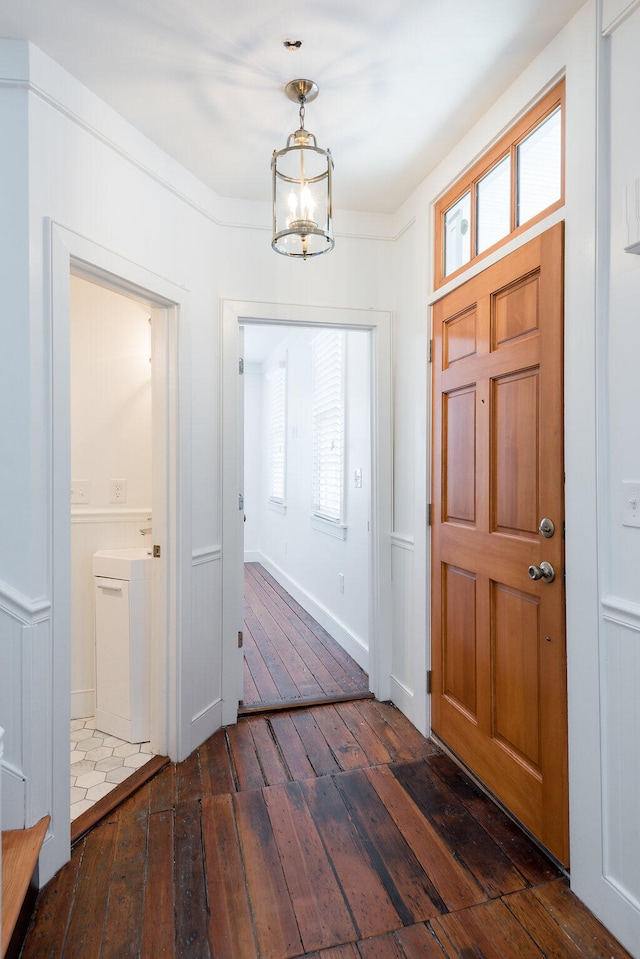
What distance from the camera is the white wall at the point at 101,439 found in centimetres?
271

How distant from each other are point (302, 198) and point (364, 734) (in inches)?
89.9

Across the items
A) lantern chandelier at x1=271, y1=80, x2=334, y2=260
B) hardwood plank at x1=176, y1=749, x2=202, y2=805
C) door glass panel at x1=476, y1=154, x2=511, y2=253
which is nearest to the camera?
lantern chandelier at x1=271, y1=80, x2=334, y2=260

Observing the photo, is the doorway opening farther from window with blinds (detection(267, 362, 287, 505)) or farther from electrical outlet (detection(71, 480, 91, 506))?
electrical outlet (detection(71, 480, 91, 506))

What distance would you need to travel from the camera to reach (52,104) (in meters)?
1.72

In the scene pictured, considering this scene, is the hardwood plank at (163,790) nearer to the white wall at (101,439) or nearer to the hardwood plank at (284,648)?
the white wall at (101,439)

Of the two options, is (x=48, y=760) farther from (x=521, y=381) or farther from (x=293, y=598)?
(x=293, y=598)

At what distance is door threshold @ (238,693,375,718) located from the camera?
2768 mm

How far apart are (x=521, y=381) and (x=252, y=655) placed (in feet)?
8.38

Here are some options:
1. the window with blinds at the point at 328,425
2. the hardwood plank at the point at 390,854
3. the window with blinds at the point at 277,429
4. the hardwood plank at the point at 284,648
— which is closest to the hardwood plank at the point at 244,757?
the hardwood plank at the point at 390,854

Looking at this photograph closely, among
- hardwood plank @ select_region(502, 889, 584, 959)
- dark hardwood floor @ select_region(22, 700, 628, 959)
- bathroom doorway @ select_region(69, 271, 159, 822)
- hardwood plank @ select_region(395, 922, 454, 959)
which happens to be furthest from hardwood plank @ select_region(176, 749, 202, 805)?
hardwood plank @ select_region(502, 889, 584, 959)

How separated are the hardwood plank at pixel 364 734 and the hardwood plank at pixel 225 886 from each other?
0.66 meters

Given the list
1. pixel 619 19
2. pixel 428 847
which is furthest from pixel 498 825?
pixel 619 19

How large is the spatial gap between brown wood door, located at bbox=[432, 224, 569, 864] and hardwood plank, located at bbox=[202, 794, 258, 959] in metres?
0.97

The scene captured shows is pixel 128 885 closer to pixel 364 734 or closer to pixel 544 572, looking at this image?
pixel 364 734
